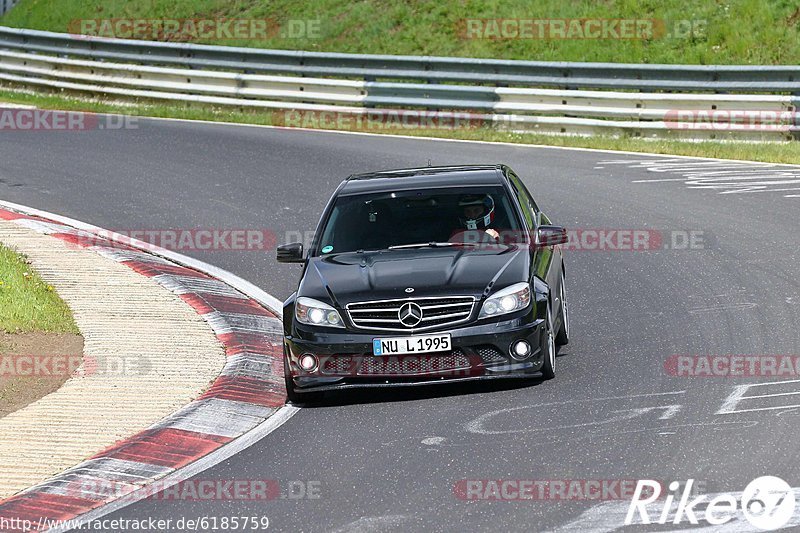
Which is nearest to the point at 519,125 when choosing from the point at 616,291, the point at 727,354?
the point at 616,291

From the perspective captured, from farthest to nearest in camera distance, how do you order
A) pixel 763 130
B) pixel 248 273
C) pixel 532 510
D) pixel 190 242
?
pixel 763 130 < pixel 190 242 < pixel 248 273 < pixel 532 510

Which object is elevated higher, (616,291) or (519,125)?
(519,125)

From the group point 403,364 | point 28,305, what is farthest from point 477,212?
point 28,305

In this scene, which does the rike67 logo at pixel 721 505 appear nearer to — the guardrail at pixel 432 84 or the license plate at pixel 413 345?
the license plate at pixel 413 345

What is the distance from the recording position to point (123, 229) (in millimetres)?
16188

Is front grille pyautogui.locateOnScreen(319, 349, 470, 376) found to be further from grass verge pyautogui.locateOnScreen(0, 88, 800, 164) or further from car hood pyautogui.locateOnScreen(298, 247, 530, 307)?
grass verge pyautogui.locateOnScreen(0, 88, 800, 164)

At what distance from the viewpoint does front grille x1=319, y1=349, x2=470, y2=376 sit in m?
9.29

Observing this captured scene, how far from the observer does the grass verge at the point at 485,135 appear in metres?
20.2

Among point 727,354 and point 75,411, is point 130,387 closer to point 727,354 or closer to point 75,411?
point 75,411

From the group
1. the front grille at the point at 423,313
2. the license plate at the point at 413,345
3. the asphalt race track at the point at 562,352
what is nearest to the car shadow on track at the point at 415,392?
the asphalt race track at the point at 562,352

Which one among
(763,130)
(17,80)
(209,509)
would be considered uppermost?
(17,80)

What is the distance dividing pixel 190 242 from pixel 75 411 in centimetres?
641

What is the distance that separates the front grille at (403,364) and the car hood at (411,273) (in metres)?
0.43

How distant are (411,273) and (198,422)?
1852 mm
